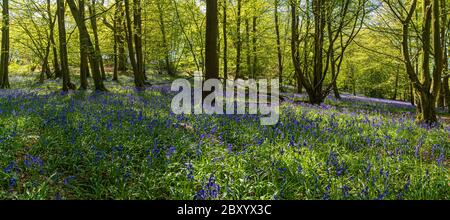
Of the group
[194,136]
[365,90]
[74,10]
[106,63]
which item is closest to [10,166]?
[194,136]

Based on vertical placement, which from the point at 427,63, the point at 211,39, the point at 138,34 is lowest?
the point at 427,63

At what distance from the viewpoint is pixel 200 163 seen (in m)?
4.75

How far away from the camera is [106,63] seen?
47.9m

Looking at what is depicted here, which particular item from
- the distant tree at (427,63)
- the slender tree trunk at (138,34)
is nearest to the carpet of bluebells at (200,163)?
the distant tree at (427,63)

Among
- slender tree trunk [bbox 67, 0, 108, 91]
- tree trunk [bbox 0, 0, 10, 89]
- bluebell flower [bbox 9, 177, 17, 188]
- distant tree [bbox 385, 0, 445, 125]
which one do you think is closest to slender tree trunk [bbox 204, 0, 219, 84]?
distant tree [bbox 385, 0, 445, 125]

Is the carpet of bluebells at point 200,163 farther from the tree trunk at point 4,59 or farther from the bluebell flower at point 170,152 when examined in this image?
the tree trunk at point 4,59

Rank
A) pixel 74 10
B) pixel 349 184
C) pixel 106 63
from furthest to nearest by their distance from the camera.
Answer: pixel 106 63 → pixel 74 10 → pixel 349 184

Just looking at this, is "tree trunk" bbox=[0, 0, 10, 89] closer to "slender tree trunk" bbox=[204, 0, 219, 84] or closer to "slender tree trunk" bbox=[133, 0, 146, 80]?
"slender tree trunk" bbox=[133, 0, 146, 80]

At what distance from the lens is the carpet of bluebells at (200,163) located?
3871 millimetres

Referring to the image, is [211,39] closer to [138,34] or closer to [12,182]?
[12,182]

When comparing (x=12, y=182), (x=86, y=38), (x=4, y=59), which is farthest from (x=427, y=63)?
(x=4, y=59)
